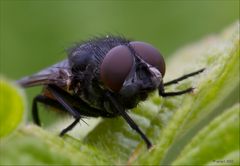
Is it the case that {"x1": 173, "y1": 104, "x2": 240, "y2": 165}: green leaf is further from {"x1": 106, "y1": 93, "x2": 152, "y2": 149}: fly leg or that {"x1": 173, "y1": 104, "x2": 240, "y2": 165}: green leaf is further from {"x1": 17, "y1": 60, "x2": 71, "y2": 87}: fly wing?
{"x1": 17, "y1": 60, "x2": 71, "y2": 87}: fly wing

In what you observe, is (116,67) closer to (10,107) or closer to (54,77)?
(54,77)

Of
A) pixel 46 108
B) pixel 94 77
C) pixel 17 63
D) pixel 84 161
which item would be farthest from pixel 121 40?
pixel 17 63

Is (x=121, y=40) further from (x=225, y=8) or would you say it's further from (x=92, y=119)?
(x=225, y=8)

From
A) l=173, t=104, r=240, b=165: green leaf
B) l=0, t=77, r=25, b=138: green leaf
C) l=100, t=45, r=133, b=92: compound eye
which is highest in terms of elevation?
l=0, t=77, r=25, b=138: green leaf

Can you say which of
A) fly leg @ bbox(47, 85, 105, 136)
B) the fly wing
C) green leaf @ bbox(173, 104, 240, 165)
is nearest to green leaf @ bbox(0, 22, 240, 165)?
green leaf @ bbox(173, 104, 240, 165)

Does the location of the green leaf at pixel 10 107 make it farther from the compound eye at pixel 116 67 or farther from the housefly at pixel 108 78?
the compound eye at pixel 116 67
